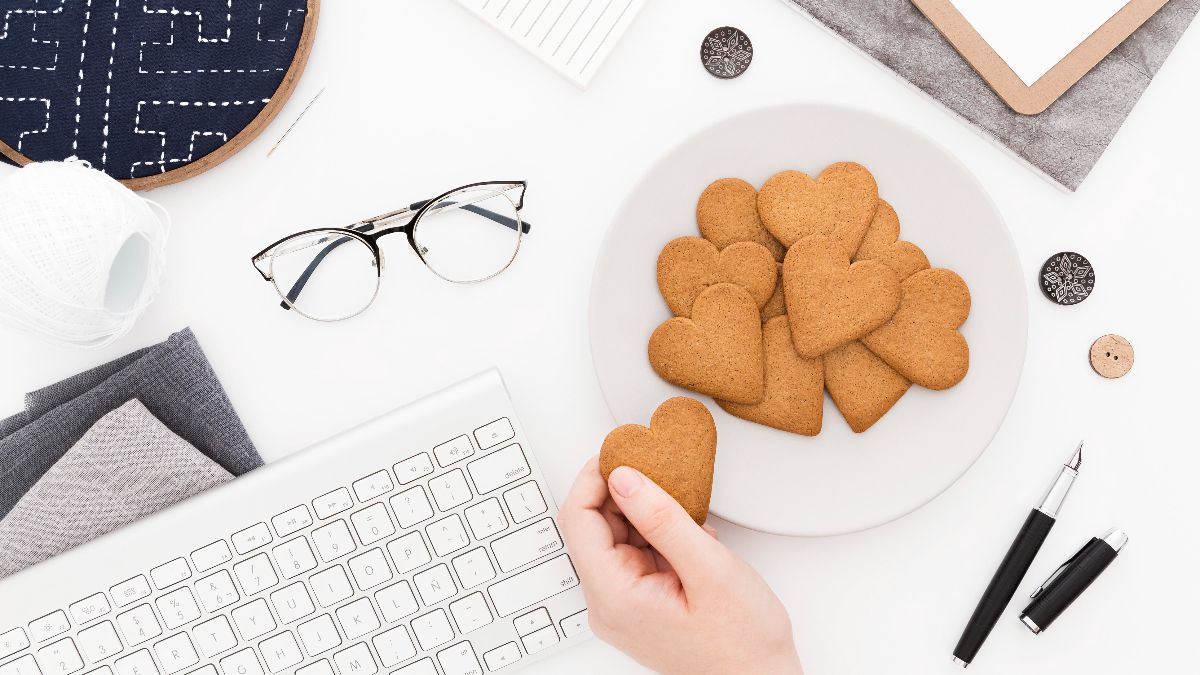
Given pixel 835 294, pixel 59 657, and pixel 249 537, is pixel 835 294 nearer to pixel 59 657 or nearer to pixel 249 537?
pixel 249 537

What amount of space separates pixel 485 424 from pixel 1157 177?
724mm

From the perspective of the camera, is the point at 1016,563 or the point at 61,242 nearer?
the point at 61,242

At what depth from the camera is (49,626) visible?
73cm

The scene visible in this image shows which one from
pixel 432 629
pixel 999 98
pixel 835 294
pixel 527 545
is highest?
pixel 999 98

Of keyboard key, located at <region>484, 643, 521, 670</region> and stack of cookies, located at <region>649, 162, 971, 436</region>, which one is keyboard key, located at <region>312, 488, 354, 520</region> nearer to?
keyboard key, located at <region>484, 643, 521, 670</region>

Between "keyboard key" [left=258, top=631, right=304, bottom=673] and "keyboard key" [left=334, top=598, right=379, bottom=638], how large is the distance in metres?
0.05

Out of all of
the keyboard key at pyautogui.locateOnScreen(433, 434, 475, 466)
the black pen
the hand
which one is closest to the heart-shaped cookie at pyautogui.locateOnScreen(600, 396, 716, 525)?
the hand

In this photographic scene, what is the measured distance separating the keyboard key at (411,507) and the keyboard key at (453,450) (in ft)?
0.12

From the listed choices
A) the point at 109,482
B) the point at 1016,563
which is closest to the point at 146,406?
the point at 109,482

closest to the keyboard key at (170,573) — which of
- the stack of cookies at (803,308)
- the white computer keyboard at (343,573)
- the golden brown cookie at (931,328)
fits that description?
the white computer keyboard at (343,573)

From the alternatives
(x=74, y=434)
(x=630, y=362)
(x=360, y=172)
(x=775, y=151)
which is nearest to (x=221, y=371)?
(x=74, y=434)

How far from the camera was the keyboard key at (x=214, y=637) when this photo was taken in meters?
0.75

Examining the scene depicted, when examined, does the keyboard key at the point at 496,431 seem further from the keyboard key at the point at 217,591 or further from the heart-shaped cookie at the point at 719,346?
the keyboard key at the point at 217,591

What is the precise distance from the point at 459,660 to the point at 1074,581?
2.05 ft
